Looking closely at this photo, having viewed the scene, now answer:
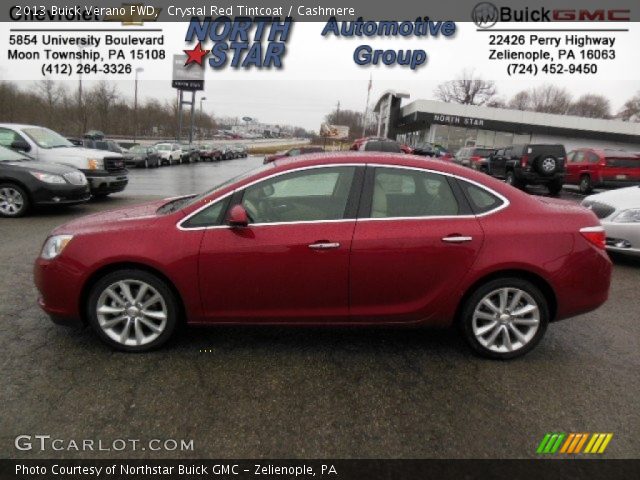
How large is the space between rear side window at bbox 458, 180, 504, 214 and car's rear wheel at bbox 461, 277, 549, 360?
0.56 meters

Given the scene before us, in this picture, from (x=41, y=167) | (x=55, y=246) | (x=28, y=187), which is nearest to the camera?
(x=55, y=246)

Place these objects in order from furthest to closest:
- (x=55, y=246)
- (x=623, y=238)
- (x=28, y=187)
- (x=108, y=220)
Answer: (x=28, y=187) < (x=623, y=238) < (x=108, y=220) < (x=55, y=246)

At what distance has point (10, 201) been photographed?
850 centimetres

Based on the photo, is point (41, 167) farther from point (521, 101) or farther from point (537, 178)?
point (521, 101)

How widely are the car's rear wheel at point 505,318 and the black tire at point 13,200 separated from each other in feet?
28.2

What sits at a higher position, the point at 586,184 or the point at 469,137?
the point at 469,137

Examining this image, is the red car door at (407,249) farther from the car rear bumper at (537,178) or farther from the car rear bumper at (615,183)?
the car rear bumper at (615,183)

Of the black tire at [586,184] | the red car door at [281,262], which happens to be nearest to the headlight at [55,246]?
the red car door at [281,262]

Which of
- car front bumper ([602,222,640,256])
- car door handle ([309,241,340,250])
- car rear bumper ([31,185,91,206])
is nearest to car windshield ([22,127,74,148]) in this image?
car rear bumper ([31,185,91,206])

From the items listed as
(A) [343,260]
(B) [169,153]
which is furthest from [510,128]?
(A) [343,260]

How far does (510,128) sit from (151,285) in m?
48.0

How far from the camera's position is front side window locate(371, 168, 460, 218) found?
3.35 metres

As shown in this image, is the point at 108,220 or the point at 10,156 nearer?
the point at 108,220

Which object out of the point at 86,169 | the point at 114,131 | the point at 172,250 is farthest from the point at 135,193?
the point at 114,131
